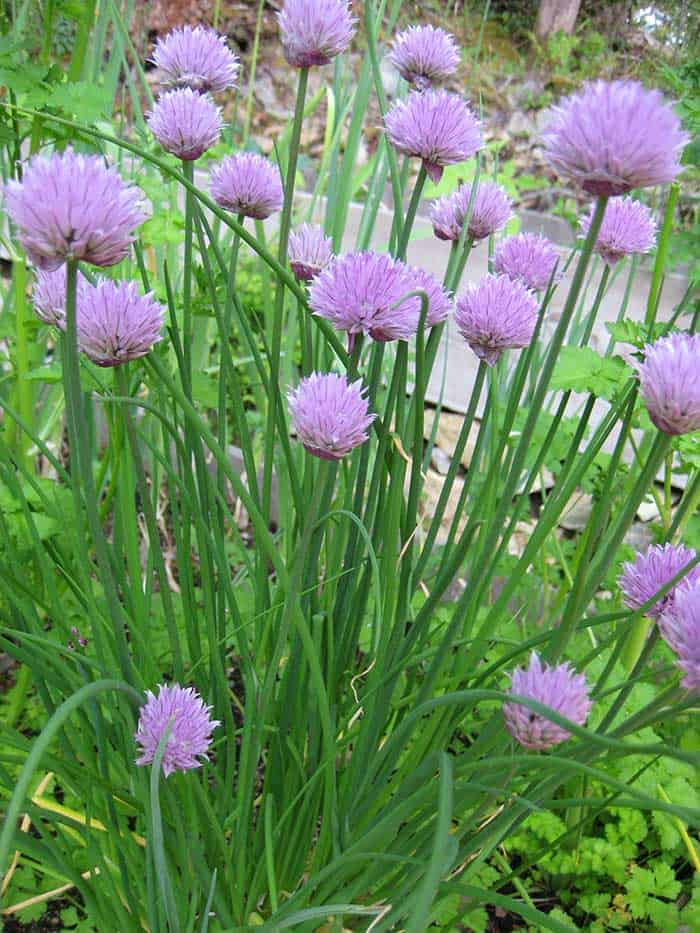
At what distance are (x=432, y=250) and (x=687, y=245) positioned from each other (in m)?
2.53

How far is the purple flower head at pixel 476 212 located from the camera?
0.90m

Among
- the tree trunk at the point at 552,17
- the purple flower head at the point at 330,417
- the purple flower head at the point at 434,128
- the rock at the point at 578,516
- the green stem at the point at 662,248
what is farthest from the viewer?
the tree trunk at the point at 552,17

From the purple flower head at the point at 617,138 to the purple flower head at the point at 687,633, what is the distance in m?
0.25

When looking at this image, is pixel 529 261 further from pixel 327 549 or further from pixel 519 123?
pixel 519 123

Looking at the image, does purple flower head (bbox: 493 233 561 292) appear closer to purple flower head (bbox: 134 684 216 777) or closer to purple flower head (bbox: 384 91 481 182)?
purple flower head (bbox: 384 91 481 182)

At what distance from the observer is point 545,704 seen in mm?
544

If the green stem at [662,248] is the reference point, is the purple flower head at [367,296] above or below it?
below

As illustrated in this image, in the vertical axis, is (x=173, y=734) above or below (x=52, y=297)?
below

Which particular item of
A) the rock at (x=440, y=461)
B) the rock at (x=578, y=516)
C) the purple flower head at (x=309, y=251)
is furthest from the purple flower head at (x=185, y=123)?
the rock at (x=440, y=461)

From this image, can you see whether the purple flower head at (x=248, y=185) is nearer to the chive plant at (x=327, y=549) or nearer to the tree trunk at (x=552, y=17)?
the chive plant at (x=327, y=549)

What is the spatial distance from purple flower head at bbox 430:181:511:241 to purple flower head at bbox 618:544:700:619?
0.40 metres

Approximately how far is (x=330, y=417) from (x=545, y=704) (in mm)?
232

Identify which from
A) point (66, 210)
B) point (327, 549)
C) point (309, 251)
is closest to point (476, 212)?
point (309, 251)

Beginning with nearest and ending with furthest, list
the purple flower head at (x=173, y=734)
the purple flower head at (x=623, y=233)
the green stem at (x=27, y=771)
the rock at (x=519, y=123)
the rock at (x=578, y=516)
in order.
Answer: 1. the green stem at (x=27, y=771)
2. the purple flower head at (x=173, y=734)
3. the purple flower head at (x=623, y=233)
4. the rock at (x=578, y=516)
5. the rock at (x=519, y=123)
